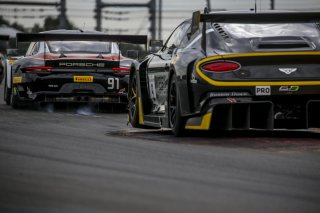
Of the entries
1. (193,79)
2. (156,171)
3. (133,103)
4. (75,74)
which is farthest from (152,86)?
(75,74)

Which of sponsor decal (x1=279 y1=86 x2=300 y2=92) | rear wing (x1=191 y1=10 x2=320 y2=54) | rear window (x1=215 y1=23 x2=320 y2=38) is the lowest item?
sponsor decal (x1=279 y1=86 x2=300 y2=92)

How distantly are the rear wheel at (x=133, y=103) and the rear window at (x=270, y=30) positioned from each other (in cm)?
194

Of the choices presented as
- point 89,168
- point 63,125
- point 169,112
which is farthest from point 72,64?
point 89,168

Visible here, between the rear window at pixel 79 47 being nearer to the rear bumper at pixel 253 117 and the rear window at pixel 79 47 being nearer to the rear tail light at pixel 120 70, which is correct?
the rear tail light at pixel 120 70

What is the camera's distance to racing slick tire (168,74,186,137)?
1073cm

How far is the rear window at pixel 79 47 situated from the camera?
1762 centimetres

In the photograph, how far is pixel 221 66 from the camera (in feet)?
33.9

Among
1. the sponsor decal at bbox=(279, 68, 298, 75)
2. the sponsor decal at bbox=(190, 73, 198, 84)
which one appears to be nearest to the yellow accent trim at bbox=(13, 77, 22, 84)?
the sponsor decal at bbox=(190, 73, 198, 84)

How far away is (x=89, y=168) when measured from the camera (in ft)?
25.0

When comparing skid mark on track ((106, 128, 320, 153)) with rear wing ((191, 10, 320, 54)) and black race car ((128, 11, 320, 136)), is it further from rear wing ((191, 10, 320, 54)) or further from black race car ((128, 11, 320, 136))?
rear wing ((191, 10, 320, 54))

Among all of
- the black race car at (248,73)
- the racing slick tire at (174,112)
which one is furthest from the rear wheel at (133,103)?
the black race car at (248,73)

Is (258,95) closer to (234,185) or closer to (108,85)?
(234,185)

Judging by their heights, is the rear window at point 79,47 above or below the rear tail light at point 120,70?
above

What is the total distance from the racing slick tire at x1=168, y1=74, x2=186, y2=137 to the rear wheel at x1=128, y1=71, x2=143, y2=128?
1274mm
